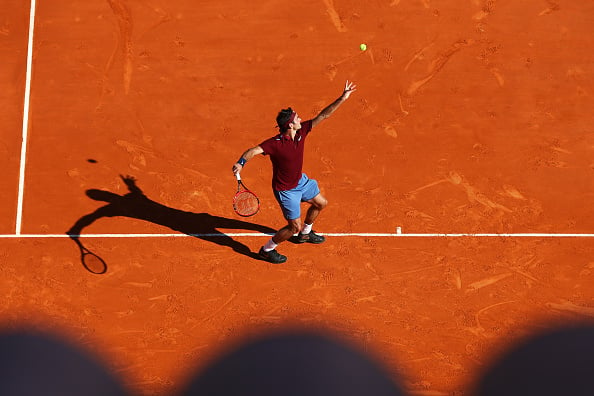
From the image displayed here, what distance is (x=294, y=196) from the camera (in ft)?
24.7

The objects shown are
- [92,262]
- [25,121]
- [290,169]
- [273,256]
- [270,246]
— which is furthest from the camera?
[25,121]

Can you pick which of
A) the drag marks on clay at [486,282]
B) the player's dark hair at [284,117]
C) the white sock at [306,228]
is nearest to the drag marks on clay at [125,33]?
the white sock at [306,228]

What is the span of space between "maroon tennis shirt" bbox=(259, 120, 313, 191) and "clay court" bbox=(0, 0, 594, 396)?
1400mm

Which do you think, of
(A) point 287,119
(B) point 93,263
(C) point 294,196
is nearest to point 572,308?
(C) point 294,196

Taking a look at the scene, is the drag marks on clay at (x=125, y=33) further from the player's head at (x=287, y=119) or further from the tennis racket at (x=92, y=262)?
the player's head at (x=287, y=119)

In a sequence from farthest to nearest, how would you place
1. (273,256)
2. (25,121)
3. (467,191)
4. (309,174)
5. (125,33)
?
(125,33) → (25,121) → (309,174) → (467,191) → (273,256)

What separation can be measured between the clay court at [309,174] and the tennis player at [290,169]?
0.52 m

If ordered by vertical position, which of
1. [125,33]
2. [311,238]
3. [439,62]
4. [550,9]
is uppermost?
[550,9]

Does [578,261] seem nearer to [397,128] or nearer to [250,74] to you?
[397,128]

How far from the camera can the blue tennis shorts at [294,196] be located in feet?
24.7

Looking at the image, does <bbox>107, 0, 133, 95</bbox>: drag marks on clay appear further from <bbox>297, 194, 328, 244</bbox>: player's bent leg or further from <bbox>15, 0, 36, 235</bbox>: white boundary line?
<bbox>297, 194, 328, 244</bbox>: player's bent leg

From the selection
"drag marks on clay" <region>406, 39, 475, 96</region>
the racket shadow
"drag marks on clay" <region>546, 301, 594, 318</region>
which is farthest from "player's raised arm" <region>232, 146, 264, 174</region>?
"drag marks on clay" <region>546, 301, 594, 318</region>

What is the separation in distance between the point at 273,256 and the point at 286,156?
1.67m

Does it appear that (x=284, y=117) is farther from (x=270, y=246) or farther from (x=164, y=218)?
(x=164, y=218)
